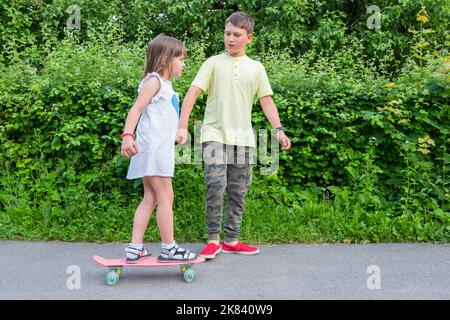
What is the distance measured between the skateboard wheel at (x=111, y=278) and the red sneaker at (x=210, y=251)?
2.94 feet

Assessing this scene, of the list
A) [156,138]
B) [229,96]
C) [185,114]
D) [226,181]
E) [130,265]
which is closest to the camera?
[130,265]

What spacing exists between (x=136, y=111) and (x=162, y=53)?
1.61ft

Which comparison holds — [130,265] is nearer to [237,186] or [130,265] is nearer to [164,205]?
[164,205]

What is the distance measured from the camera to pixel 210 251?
5.04 metres

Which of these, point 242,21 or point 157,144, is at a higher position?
point 242,21

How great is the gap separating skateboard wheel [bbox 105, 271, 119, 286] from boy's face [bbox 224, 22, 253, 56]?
2.00 metres

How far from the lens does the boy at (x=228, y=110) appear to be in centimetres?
499

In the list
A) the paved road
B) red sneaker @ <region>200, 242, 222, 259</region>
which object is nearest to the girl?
the paved road

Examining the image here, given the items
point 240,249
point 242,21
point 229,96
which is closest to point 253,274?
point 240,249

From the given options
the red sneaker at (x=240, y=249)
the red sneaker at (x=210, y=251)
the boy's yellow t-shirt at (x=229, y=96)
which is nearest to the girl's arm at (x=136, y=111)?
the boy's yellow t-shirt at (x=229, y=96)

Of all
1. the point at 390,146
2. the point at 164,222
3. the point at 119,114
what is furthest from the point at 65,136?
the point at 390,146

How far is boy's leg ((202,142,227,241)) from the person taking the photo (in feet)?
16.5

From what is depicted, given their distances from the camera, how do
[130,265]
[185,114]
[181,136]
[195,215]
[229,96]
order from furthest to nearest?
[195,215] → [229,96] → [185,114] → [181,136] → [130,265]

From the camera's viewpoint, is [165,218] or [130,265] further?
[165,218]
